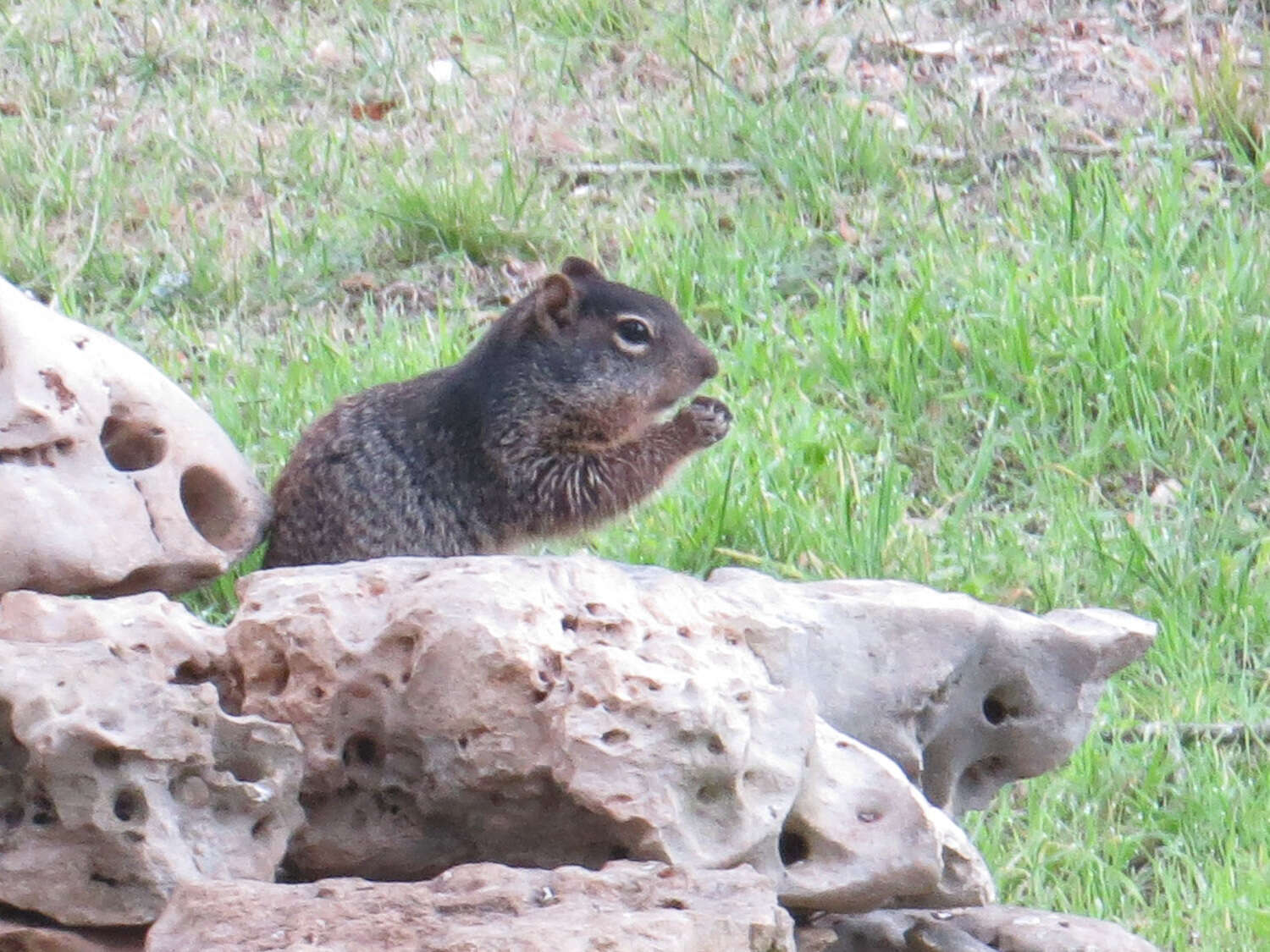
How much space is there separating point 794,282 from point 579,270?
159cm

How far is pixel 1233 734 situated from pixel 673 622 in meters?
1.87

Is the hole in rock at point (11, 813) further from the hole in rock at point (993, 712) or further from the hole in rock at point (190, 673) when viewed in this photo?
the hole in rock at point (993, 712)

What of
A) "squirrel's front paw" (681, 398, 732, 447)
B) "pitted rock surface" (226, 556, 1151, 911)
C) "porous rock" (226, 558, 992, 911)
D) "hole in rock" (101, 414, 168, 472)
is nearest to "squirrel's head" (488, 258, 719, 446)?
"squirrel's front paw" (681, 398, 732, 447)

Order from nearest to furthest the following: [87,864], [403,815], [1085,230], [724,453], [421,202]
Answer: [87,864] < [403,815] < [724,453] < [1085,230] < [421,202]

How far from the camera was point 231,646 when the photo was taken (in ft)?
11.5

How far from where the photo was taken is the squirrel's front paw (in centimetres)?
555

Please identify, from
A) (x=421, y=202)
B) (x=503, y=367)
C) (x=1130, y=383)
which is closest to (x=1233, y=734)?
(x=1130, y=383)

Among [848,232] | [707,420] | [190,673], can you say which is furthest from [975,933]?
Result: [848,232]

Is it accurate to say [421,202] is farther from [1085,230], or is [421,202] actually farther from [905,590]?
[905,590]

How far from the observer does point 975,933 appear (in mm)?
3748

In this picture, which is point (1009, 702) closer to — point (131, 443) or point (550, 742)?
point (550, 742)

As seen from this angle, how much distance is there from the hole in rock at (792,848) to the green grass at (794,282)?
1015mm

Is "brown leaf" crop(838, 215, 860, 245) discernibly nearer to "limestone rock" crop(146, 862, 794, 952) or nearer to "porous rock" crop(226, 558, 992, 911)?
"porous rock" crop(226, 558, 992, 911)

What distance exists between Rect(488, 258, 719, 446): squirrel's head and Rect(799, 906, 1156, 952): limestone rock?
2.26 m
